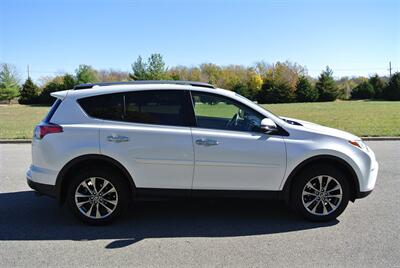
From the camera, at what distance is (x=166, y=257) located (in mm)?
3936

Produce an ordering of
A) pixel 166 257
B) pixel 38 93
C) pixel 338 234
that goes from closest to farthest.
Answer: pixel 166 257 < pixel 338 234 < pixel 38 93

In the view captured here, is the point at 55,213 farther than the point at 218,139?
Yes

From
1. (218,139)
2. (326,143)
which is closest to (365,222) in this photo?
(326,143)

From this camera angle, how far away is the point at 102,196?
4.82m

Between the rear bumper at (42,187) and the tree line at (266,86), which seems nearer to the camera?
the rear bumper at (42,187)

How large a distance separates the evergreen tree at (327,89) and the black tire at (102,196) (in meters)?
59.7

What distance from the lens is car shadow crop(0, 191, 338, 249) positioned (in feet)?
14.9

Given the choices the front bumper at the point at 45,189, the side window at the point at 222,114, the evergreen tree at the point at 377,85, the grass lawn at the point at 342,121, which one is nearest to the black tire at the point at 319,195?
the side window at the point at 222,114

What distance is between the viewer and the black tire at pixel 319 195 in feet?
16.0

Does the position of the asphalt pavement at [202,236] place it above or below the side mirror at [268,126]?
below

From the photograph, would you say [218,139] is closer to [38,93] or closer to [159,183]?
[159,183]

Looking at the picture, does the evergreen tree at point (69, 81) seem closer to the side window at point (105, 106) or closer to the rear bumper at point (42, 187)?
the rear bumper at point (42, 187)

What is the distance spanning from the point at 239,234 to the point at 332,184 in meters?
1.38

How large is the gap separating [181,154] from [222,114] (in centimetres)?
76
